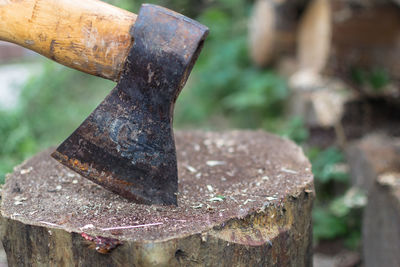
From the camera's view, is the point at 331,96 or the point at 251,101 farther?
the point at 251,101

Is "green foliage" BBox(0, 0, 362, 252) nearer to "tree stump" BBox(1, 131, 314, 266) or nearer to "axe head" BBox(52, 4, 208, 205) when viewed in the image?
"tree stump" BBox(1, 131, 314, 266)

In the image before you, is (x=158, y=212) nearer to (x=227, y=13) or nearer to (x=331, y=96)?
(x=331, y=96)

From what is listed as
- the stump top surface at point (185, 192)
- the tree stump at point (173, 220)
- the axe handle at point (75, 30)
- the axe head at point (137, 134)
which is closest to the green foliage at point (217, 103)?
the stump top surface at point (185, 192)

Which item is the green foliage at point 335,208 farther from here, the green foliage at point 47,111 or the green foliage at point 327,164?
the green foliage at point 47,111

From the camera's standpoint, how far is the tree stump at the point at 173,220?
5.02 ft

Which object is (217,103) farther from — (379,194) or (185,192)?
(185,192)

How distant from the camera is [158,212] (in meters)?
1.67

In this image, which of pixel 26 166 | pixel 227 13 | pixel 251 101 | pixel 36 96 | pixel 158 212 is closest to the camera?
pixel 158 212

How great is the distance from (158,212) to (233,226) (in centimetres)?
28

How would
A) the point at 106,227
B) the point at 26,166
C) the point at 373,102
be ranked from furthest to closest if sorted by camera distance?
1. the point at 373,102
2. the point at 26,166
3. the point at 106,227

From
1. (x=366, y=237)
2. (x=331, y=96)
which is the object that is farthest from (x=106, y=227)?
(x=331, y=96)

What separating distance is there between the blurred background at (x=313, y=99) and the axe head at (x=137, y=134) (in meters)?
0.56

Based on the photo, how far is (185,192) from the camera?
1906 mm

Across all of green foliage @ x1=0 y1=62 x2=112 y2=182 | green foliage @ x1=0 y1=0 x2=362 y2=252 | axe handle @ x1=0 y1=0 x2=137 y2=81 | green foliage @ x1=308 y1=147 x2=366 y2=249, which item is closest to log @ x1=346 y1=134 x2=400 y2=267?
green foliage @ x1=308 y1=147 x2=366 y2=249
